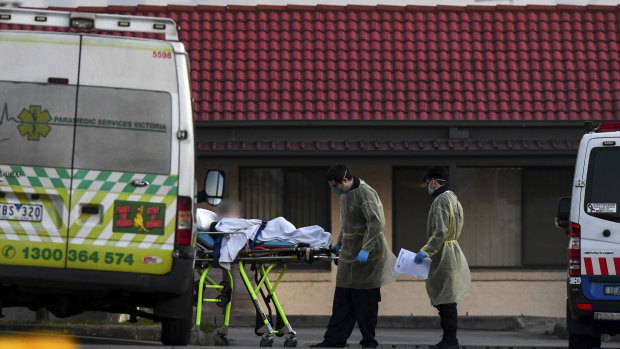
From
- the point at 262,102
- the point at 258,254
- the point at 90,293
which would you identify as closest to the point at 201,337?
the point at 258,254

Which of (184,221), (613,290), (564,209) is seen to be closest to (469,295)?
(564,209)

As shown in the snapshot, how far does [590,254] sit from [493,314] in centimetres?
736

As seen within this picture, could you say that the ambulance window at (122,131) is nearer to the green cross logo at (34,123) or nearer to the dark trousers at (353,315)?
the green cross logo at (34,123)

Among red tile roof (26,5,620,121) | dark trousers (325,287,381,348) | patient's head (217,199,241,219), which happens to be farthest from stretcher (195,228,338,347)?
red tile roof (26,5,620,121)

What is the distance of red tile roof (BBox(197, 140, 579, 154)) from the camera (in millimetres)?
18344

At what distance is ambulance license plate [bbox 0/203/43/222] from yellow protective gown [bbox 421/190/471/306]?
4868mm

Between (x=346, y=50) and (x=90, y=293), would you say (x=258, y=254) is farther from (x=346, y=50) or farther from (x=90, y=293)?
(x=346, y=50)

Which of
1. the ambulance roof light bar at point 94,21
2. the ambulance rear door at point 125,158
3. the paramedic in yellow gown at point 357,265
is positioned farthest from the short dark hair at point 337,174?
the ambulance rear door at point 125,158

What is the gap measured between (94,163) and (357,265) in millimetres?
4409

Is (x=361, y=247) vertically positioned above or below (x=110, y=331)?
above

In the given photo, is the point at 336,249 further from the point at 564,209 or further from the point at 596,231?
the point at 596,231

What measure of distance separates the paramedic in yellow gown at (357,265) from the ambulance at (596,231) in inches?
83.9

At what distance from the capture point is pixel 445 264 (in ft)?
44.4

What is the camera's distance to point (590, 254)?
11.8 m
